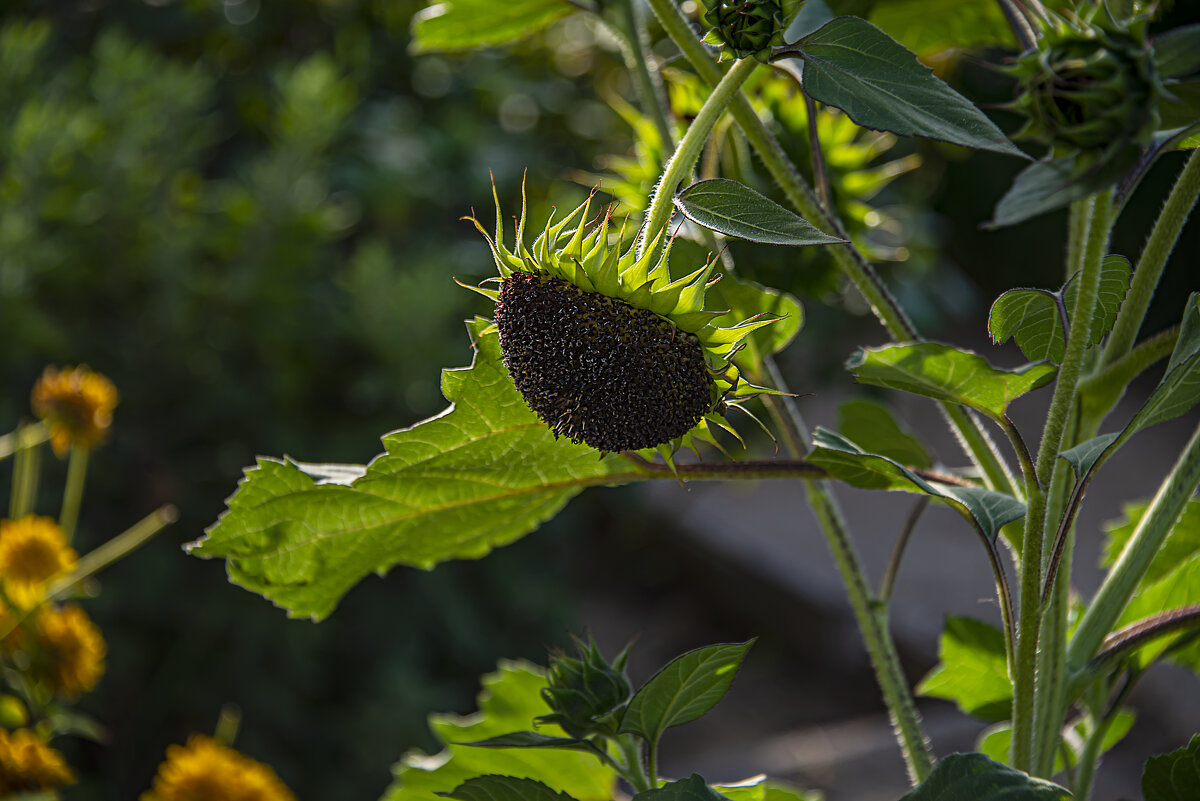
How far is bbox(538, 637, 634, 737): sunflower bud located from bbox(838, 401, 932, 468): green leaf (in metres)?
0.14

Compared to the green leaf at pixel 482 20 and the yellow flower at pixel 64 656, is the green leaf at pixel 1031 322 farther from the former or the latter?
the yellow flower at pixel 64 656

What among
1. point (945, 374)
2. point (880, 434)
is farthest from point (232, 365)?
point (945, 374)

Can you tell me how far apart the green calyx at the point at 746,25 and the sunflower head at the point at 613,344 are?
6 cm

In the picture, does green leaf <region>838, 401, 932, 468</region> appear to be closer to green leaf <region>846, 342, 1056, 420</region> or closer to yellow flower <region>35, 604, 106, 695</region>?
green leaf <region>846, 342, 1056, 420</region>

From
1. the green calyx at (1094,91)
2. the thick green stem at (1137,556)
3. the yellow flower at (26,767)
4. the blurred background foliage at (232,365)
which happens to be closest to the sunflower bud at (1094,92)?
the green calyx at (1094,91)

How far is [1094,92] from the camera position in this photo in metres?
0.23

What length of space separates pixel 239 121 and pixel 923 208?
140 centimetres

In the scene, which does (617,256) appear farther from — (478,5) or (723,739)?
(723,739)

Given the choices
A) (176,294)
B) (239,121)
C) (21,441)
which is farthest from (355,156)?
(21,441)

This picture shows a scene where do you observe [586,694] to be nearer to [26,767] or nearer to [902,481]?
[902,481]

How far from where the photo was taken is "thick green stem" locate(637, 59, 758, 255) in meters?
0.26

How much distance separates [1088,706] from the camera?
39 centimetres

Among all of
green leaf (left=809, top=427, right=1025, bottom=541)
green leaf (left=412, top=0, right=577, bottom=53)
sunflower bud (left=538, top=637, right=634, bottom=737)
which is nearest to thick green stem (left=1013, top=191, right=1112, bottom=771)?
green leaf (left=809, top=427, right=1025, bottom=541)

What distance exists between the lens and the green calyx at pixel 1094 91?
0.74ft
